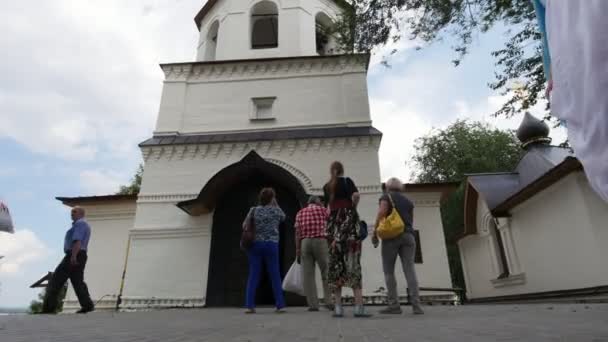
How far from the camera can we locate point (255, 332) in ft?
9.18

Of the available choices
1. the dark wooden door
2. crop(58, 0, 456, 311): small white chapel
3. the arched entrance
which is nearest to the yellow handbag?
Result: crop(58, 0, 456, 311): small white chapel

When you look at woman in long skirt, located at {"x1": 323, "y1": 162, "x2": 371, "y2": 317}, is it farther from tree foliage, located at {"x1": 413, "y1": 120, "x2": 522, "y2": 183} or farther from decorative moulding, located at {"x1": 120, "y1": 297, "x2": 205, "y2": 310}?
tree foliage, located at {"x1": 413, "y1": 120, "x2": 522, "y2": 183}

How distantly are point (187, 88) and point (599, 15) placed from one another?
12.1 metres

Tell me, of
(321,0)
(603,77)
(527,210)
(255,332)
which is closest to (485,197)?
(527,210)

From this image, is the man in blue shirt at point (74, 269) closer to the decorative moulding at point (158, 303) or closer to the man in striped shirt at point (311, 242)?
the decorative moulding at point (158, 303)

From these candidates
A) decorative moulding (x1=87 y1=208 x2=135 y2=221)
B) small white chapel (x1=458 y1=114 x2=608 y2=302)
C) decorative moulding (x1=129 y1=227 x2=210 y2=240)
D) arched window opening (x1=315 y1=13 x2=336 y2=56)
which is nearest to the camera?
small white chapel (x1=458 y1=114 x2=608 y2=302)

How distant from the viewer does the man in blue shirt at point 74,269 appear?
6.29m

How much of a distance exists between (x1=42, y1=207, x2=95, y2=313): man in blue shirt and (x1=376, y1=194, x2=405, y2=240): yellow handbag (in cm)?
516

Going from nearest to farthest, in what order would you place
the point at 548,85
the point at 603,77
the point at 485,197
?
the point at 603,77 < the point at 548,85 < the point at 485,197

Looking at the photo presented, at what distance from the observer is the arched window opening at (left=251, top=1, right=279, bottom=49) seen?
13.5 meters

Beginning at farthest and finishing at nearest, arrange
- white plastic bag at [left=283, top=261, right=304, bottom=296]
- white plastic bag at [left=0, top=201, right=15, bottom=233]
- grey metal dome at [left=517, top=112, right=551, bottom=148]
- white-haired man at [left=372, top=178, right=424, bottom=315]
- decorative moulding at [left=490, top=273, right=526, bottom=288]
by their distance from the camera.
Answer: grey metal dome at [left=517, top=112, right=551, bottom=148], decorative moulding at [left=490, top=273, right=526, bottom=288], white plastic bag at [left=0, top=201, right=15, bottom=233], white plastic bag at [left=283, top=261, right=304, bottom=296], white-haired man at [left=372, top=178, right=424, bottom=315]

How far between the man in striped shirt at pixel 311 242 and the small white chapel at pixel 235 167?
3.56 metres

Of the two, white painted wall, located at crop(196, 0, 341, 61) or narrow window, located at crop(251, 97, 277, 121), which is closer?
narrow window, located at crop(251, 97, 277, 121)

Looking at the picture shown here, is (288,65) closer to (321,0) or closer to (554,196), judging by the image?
(321,0)
